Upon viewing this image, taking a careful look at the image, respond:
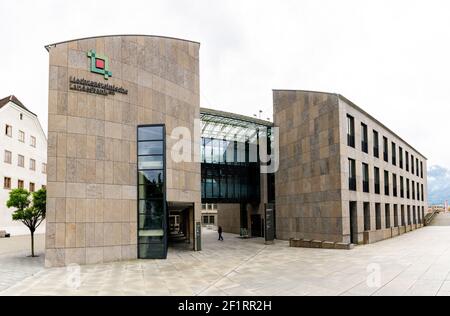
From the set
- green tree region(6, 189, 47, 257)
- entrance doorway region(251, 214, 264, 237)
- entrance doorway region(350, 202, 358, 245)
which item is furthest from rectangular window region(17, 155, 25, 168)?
entrance doorway region(350, 202, 358, 245)

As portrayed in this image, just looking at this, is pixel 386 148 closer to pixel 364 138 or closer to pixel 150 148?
pixel 364 138

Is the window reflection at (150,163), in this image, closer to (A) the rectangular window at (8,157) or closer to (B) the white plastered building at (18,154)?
(B) the white plastered building at (18,154)

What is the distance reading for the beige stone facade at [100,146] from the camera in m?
20.5

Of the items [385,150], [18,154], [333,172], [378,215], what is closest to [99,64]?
[333,172]

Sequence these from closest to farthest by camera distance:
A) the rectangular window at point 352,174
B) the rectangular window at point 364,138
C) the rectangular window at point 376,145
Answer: the rectangular window at point 352,174
the rectangular window at point 364,138
the rectangular window at point 376,145

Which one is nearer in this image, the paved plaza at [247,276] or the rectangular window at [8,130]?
the paved plaza at [247,276]

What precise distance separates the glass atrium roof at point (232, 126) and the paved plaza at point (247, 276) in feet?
58.7

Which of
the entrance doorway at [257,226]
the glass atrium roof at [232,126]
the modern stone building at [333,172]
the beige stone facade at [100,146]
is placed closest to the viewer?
the beige stone facade at [100,146]

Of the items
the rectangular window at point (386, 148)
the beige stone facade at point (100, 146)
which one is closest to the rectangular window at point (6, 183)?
the beige stone facade at point (100, 146)

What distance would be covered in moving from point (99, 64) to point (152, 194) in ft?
29.1

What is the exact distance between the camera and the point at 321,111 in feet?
103
